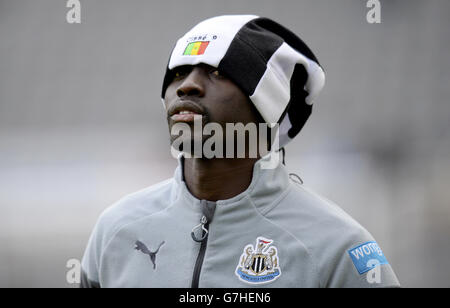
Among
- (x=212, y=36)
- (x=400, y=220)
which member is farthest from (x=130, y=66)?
(x=212, y=36)

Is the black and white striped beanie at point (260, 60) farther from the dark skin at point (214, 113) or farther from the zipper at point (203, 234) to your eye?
the zipper at point (203, 234)

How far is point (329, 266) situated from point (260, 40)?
55cm

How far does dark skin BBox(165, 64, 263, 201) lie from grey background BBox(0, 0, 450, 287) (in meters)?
2.56

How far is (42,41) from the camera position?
5008 mm

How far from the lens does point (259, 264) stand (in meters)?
1.27

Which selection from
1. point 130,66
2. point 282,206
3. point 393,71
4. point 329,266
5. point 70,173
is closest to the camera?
point 329,266

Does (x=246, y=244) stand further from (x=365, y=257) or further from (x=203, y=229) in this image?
(x=365, y=257)

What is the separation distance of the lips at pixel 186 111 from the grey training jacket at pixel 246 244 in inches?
7.3

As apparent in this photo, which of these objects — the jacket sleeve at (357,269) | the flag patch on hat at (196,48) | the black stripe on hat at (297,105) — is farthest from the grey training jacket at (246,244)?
the flag patch on hat at (196,48)

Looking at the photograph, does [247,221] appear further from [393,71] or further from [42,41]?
[42,41]

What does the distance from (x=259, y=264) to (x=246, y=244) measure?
0.06 m

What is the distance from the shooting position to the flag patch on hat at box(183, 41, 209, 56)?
52.6 inches

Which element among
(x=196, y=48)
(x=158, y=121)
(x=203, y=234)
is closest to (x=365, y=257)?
→ (x=203, y=234)

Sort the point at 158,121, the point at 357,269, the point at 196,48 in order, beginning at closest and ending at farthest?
the point at 357,269 < the point at 196,48 < the point at 158,121
